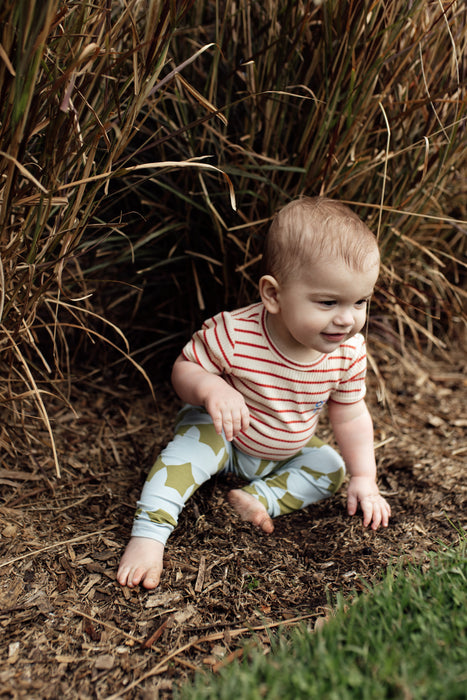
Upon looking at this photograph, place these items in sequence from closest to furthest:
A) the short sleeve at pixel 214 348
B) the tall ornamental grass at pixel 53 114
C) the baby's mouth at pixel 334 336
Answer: the tall ornamental grass at pixel 53 114
the baby's mouth at pixel 334 336
the short sleeve at pixel 214 348

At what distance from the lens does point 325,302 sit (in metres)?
1.62

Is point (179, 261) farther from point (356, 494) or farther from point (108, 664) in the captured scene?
point (108, 664)

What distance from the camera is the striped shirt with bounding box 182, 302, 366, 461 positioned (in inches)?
69.7

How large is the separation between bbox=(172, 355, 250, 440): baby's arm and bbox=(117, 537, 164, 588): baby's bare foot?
34cm

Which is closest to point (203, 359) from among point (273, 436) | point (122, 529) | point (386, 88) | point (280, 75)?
point (273, 436)

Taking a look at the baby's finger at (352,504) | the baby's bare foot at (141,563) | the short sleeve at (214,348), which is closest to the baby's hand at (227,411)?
the short sleeve at (214,348)

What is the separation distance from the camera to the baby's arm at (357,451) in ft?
6.09

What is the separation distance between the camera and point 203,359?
1762mm

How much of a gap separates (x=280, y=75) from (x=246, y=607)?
150 cm

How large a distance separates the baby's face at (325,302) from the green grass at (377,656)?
620mm

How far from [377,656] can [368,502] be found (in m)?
0.74

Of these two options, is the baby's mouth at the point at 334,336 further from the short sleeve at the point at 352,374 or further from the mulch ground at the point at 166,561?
the mulch ground at the point at 166,561

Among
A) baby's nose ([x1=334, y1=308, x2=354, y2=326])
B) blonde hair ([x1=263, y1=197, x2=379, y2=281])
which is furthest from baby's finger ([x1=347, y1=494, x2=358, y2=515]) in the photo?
blonde hair ([x1=263, y1=197, x2=379, y2=281])

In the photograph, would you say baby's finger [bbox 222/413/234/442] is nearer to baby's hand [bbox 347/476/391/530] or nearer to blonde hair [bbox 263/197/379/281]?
blonde hair [bbox 263/197/379/281]
